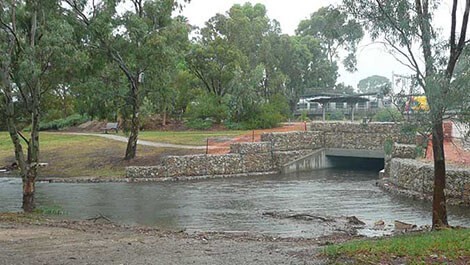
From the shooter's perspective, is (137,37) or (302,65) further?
(302,65)

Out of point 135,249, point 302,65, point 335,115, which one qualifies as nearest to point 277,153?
point 135,249

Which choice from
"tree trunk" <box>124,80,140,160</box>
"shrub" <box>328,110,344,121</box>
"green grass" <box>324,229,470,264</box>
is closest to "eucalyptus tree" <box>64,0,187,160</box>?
"tree trunk" <box>124,80,140,160</box>

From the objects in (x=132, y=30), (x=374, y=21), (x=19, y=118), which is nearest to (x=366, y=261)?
(x=374, y=21)

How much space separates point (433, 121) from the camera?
12750 mm

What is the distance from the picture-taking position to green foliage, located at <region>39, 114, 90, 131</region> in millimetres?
55719

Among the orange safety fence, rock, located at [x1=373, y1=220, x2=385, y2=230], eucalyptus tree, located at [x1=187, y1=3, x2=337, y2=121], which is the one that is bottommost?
rock, located at [x1=373, y1=220, x2=385, y2=230]

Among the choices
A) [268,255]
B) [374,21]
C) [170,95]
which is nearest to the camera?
[268,255]

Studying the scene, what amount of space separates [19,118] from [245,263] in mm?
15031

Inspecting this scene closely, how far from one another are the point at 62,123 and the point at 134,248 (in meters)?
48.1

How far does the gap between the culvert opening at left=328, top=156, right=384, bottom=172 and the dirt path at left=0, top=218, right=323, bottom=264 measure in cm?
2820

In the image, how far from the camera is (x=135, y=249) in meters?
10.6

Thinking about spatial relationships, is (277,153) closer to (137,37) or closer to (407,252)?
(137,37)

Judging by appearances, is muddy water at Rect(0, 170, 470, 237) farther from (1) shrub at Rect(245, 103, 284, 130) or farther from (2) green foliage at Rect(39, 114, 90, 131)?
(2) green foliage at Rect(39, 114, 90, 131)

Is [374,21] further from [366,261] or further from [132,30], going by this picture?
[132,30]
